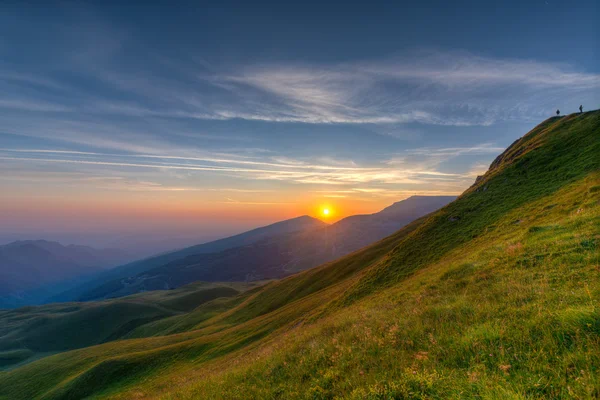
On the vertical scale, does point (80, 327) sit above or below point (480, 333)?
below

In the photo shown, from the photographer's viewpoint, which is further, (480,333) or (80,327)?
(80,327)

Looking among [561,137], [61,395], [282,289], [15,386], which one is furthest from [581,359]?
[15,386]

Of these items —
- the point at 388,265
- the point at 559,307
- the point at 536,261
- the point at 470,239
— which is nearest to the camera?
the point at 559,307

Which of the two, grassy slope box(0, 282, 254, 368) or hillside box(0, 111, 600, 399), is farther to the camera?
grassy slope box(0, 282, 254, 368)

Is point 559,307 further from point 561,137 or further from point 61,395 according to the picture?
point 61,395

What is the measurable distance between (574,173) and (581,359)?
38823 millimetres

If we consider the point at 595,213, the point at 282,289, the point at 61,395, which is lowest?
the point at 61,395

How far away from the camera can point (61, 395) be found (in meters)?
39.0

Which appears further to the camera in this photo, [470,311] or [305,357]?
[305,357]

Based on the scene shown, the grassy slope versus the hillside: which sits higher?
the hillside

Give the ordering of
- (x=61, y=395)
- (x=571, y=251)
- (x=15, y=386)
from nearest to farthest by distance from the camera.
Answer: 1. (x=571, y=251)
2. (x=61, y=395)
3. (x=15, y=386)

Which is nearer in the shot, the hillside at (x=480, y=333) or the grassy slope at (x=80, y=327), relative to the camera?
the hillside at (x=480, y=333)

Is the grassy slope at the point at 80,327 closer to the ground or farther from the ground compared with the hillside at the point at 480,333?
closer to the ground

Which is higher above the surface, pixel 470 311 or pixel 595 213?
pixel 595 213
